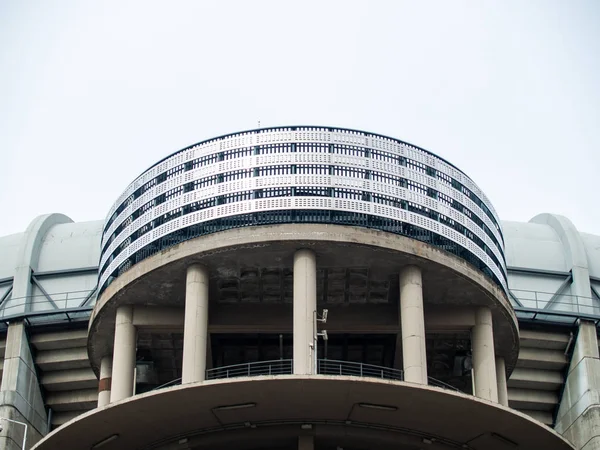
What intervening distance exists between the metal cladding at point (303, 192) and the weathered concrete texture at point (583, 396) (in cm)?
1547

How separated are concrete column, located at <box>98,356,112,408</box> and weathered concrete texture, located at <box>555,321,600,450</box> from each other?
27168mm

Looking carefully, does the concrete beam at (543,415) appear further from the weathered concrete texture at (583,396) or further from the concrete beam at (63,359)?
the concrete beam at (63,359)

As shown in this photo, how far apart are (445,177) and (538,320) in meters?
18.4

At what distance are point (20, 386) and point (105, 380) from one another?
11690 mm

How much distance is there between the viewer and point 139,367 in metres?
64.1

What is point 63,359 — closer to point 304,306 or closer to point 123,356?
point 123,356

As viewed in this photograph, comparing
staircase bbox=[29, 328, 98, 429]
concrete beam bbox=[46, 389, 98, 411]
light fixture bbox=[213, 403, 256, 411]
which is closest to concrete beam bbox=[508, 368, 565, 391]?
concrete beam bbox=[46, 389, 98, 411]

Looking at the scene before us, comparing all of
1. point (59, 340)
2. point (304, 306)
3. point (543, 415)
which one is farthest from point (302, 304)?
point (543, 415)

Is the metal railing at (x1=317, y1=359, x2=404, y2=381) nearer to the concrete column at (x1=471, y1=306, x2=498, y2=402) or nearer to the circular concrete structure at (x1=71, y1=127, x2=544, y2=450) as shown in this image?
the circular concrete structure at (x1=71, y1=127, x2=544, y2=450)

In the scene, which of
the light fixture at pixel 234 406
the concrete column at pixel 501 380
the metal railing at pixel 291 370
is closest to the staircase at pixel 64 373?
the metal railing at pixel 291 370

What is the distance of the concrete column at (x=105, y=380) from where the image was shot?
62719 millimetres

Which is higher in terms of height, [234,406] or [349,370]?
[349,370]

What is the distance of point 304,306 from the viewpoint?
55.1 m

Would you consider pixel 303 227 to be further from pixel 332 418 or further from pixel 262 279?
pixel 332 418
